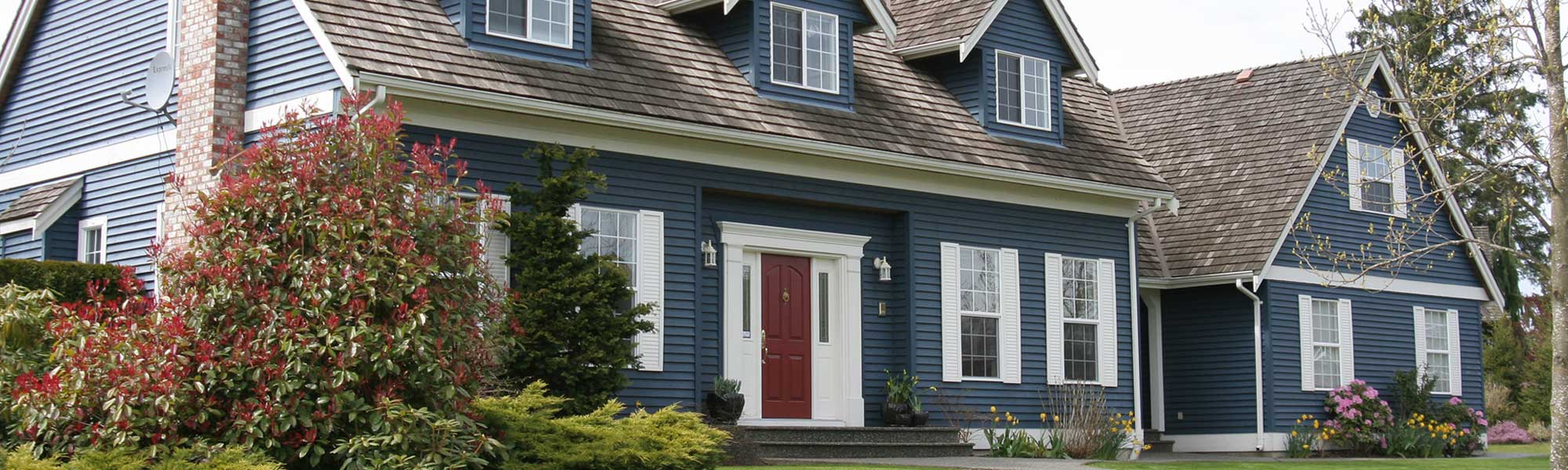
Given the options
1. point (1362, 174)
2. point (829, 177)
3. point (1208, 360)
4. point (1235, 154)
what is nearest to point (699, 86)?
point (829, 177)

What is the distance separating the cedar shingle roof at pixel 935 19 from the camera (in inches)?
806

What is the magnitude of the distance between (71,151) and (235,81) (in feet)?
10.7

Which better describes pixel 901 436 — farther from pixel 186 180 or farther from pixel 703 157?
pixel 186 180

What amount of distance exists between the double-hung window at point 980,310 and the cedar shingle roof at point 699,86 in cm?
123

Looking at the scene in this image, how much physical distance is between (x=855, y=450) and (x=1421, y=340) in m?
12.7

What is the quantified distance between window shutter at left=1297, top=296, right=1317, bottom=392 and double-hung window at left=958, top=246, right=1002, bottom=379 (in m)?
6.12

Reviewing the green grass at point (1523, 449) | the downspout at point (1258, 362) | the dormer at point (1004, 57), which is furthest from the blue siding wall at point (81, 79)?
the green grass at point (1523, 449)

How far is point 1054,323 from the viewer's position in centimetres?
2105

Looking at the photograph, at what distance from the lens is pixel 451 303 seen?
38.7ft

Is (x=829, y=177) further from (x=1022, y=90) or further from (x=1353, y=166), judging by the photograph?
(x=1353, y=166)

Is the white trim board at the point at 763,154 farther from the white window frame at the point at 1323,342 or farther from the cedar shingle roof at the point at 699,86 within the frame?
the white window frame at the point at 1323,342

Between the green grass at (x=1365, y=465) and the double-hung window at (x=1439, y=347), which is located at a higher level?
the double-hung window at (x=1439, y=347)

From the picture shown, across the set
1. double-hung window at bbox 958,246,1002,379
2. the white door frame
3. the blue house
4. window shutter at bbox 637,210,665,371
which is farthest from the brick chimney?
double-hung window at bbox 958,246,1002,379

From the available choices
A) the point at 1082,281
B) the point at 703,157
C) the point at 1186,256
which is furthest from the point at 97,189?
the point at 1186,256
